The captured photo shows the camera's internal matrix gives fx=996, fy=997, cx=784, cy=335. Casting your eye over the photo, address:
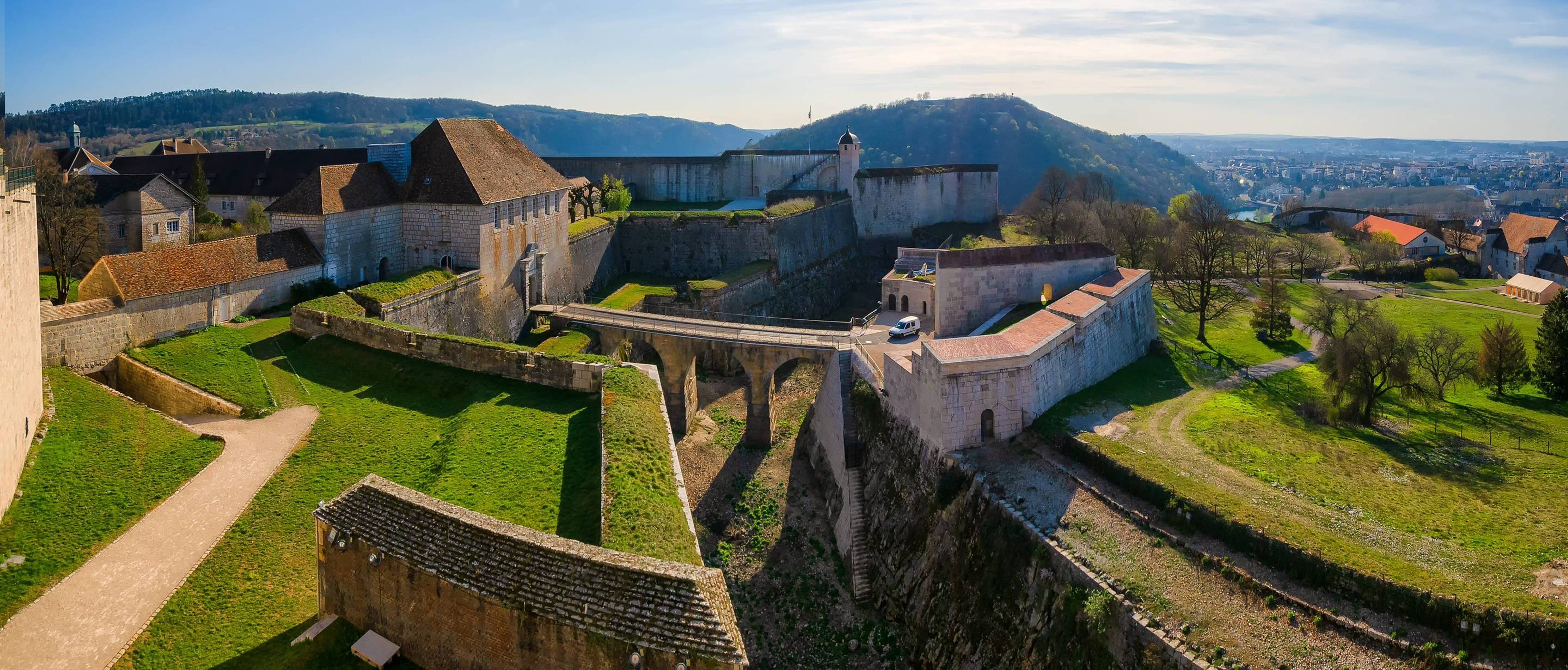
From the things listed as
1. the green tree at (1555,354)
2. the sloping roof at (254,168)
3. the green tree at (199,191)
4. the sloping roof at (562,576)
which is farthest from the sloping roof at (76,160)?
the green tree at (1555,354)

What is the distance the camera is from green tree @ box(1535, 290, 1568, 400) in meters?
28.4

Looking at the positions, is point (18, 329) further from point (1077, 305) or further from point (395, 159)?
point (1077, 305)

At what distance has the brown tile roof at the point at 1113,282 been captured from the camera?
1233 inches

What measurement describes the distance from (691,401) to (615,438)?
53.6 ft

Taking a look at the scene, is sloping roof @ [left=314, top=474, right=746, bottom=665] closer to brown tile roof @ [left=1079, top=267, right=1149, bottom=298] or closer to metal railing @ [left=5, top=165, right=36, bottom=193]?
metal railing @ [left=5, top=165, right=36, bottom=193]

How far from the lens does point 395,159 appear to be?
1480 inches

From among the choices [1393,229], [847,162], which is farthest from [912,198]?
[1393,229]

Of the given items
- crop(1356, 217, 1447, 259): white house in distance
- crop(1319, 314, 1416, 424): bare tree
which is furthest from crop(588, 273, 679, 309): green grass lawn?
crop(1356, 217, 1447, 259): white house in distance

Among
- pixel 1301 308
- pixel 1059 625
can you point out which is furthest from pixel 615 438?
pixel 1301 308

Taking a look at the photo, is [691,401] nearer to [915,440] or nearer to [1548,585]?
[915,440]

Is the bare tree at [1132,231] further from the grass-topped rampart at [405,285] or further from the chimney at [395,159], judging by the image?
the chimney at [395,159]

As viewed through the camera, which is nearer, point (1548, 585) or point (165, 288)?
point (1548, 585)

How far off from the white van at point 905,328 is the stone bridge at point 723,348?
4.71 feet

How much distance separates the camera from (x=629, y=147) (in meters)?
165
